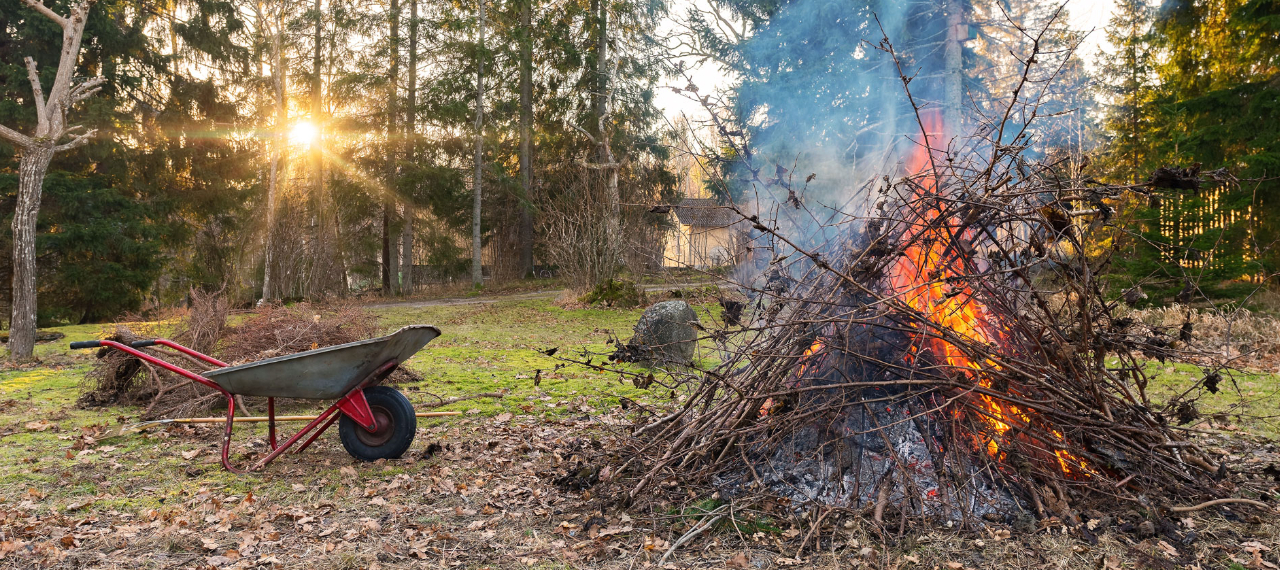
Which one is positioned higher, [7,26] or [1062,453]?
[7,26]

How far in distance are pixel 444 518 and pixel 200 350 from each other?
3.91 meters

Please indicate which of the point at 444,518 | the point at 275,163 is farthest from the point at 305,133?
the point at 444,518

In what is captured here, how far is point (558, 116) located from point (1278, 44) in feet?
56.0

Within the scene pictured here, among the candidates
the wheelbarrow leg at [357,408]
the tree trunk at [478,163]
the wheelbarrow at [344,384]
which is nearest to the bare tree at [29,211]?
the wheelbarrow at [344,384]

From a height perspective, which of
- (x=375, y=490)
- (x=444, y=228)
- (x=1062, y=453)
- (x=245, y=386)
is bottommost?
(x=375, y=490)

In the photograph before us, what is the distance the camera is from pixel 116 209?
591 inches

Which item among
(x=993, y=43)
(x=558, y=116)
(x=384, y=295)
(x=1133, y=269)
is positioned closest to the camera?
(x=993, y=43)

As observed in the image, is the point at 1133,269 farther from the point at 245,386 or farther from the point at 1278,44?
the point at 245,386

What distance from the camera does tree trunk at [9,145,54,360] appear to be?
8094 mm

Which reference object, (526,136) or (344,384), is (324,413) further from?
(526,136)

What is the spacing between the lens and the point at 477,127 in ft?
66.2

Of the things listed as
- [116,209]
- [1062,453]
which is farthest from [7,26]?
[1062,453]

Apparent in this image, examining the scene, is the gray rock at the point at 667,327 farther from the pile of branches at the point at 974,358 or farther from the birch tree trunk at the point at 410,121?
the birch tree trunk at the point at 410,121

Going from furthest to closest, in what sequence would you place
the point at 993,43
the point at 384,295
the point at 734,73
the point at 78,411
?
1. the point at 384,295
2. the point at 734,73
3. the point at 993,43
4. the point at 78,411
